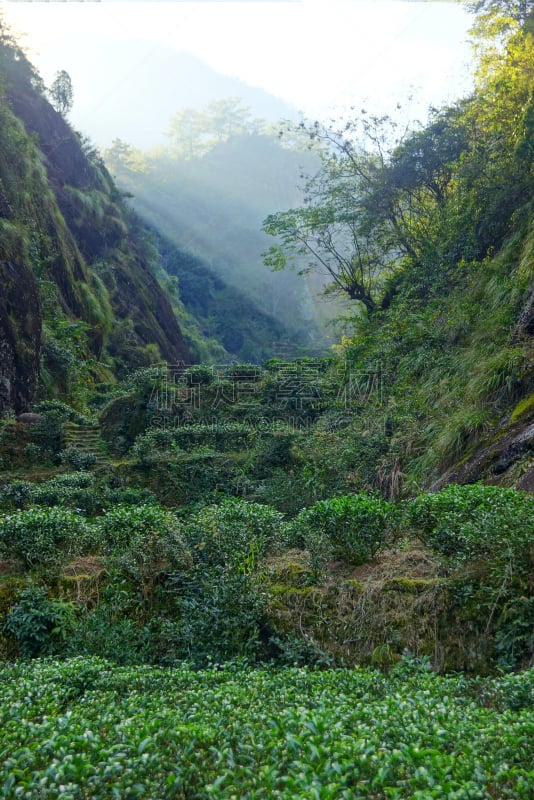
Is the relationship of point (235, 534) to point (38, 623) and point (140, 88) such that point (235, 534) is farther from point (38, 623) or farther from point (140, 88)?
point (140, 88)

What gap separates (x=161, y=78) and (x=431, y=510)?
11065cm

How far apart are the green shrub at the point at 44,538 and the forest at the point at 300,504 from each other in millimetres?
27

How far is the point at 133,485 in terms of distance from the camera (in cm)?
1078

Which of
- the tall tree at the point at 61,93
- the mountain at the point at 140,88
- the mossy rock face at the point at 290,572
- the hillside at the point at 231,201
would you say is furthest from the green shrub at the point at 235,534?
the mountain at the point at 140,88

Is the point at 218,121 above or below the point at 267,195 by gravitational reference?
above

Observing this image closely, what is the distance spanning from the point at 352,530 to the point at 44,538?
2.85 meters

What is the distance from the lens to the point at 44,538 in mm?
5711

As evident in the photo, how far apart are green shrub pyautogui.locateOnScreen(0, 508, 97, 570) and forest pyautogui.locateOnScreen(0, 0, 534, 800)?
0.09 ft

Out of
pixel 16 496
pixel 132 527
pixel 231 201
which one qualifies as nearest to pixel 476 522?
Answer: pixel 132 527

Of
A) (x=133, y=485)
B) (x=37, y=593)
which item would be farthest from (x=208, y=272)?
(x=37, y=593)

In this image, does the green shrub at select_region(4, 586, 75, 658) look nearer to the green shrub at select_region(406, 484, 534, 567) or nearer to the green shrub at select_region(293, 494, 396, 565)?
the green shrub at select_region(293, 494, 396, 565)

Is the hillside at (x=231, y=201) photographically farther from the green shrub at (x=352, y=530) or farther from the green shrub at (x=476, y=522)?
the green shrub at (x=476, y=522)

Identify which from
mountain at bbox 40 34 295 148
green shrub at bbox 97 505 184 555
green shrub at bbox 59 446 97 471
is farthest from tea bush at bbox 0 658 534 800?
mountain at bbox 40 34 295 148

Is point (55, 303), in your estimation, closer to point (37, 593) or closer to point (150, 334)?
point (150, 334)
